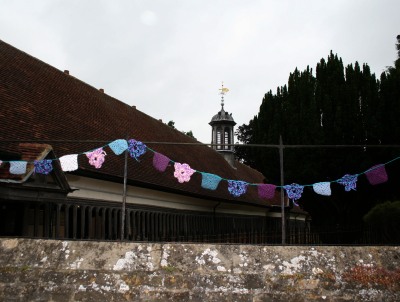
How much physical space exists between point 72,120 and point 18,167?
6461 mm

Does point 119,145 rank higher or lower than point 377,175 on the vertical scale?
higher

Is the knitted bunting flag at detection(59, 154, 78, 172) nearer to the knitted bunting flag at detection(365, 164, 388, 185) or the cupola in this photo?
the knitted bunting flag at detection(365, 164, 388, 185)

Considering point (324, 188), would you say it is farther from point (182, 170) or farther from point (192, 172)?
point (182, 170)

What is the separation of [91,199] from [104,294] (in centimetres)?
729

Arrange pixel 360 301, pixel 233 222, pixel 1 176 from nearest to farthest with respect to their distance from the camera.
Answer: pixel 360 301
pixel 1 176
pixel 233 222

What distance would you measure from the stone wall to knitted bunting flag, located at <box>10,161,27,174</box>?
8.10 ft

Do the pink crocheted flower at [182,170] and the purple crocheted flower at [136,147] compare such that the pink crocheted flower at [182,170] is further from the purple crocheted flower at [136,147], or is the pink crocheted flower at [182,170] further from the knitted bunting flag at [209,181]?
the purple crocheted flower at [136,147]

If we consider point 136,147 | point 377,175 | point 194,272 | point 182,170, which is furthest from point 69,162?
point 377,175

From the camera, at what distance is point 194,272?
15.4 ft

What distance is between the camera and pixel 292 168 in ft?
57.9

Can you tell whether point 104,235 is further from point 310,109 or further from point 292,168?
point 310,109

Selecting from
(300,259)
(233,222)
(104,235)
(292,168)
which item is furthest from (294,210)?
(300,259)

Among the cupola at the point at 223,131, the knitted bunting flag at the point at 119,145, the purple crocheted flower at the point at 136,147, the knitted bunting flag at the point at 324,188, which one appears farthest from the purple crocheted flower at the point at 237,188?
the cupola at the point at 223,131

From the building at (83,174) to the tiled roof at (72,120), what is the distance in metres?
0.04
